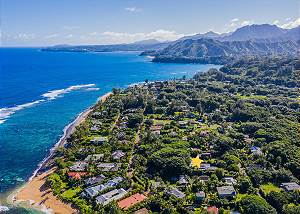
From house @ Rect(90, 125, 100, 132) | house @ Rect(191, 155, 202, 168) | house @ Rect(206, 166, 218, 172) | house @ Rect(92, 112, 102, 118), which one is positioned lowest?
house @ Rect(191, 155, 202, 168)

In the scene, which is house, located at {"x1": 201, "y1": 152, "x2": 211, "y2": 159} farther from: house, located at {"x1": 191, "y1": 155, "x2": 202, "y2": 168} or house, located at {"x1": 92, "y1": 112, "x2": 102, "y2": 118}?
house, located at {"x1": 92, "y1": 112, "x2": 102, "y2": 118}

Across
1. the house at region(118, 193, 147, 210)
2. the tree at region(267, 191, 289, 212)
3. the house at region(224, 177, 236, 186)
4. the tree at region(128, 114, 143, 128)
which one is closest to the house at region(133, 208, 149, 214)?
the house at region(118, 193, 147, 210)

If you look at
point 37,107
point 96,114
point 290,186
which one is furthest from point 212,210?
point 37,107

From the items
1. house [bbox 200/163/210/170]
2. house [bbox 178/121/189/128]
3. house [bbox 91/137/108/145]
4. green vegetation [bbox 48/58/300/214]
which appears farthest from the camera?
house [bbox 178/121/189/128]

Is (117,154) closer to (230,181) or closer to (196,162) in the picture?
(196,162)

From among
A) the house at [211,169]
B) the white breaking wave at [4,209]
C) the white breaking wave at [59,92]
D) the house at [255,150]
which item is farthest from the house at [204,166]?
the white breaking wave at [59,92]

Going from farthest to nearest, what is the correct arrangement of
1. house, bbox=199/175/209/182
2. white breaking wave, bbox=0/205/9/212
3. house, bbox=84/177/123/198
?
1. house, bbox=199/175/209/182
2. house, bbox=84/177/123/198
3. white breaking wave, bbox=0/205/9/212

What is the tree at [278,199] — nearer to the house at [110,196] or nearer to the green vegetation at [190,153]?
the green vegetation at [190,153]
